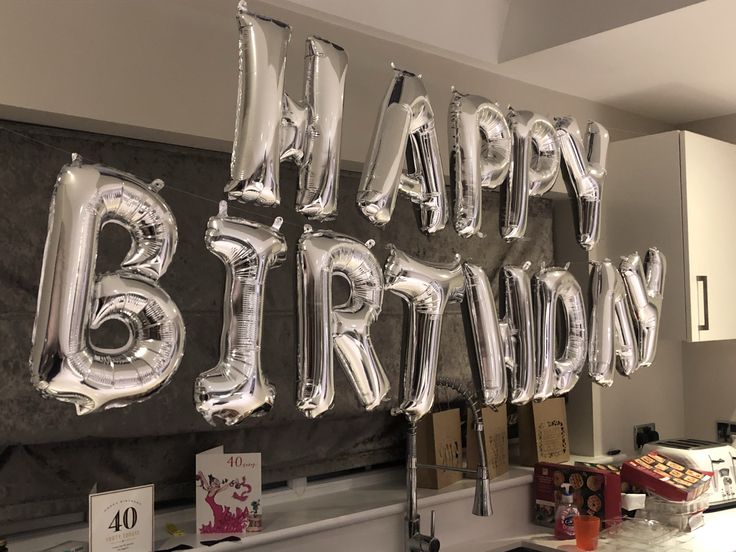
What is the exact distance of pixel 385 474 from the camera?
270 cm

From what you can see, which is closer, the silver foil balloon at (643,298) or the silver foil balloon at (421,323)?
the silver foil balloon at (421,323)

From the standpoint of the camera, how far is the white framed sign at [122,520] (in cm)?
174

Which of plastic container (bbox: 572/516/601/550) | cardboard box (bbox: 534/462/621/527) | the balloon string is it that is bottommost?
plastic container (bbox: 572/516/601/550)

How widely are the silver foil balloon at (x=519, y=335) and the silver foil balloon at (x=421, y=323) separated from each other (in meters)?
0.27

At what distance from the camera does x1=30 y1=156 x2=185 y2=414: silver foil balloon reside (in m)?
1.26

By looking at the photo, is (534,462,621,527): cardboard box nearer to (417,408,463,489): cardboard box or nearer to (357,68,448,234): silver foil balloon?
(417,408,463,489): cardboard box

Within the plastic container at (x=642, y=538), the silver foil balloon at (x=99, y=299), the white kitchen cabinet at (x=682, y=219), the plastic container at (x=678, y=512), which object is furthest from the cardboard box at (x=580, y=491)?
the silver foil balloon at (x=99, y=299)

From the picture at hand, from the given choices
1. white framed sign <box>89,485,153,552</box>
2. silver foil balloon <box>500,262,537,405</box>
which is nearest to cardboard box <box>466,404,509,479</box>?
silver foil balloon <box>500,262,537,405</box>

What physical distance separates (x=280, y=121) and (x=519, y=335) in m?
0.91

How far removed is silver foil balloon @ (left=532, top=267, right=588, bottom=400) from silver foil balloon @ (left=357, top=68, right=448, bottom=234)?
0.46m

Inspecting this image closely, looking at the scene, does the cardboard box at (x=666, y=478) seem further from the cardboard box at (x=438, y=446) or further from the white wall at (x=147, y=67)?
the white wall at (x=147, y=67)

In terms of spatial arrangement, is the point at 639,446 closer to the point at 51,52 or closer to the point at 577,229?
the point at 577,229

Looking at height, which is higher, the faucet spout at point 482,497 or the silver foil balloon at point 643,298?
the silver foil balloon at point 643,298

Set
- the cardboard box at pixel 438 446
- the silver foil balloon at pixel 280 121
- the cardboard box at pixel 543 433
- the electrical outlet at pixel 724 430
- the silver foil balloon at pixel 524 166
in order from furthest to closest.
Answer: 1. the electrical outlet at pixel 724 430
2. the cardboard box at pixel 543 433
3. the cardboard box at pixel 438 446
4. the silver foil balloon at pixel 524 166
5. the silver foil balloon at pixel 280 121
